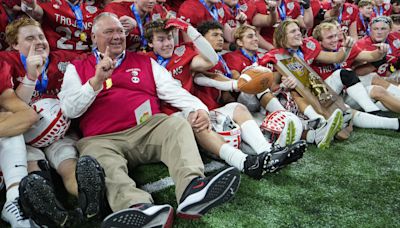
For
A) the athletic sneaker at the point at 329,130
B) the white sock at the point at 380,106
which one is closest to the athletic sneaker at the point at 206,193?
the athletic sneaker at the point at 329,130

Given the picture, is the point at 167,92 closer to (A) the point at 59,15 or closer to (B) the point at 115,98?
(B) the point at 115,98

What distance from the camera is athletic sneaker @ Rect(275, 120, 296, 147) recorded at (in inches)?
120

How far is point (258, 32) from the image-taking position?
5129 millimetres

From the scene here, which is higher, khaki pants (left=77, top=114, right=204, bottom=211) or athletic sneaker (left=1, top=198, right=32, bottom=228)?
khaki pants (left=77, top=114, right=204, bottom=211)

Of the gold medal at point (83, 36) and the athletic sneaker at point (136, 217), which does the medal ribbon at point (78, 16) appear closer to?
the gold medal at point (83, 36)

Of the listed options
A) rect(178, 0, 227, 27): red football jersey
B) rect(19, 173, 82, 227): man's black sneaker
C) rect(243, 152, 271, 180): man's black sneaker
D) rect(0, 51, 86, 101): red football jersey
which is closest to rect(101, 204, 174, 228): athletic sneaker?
rect(19, 173, 82, 227): man's black sneaker

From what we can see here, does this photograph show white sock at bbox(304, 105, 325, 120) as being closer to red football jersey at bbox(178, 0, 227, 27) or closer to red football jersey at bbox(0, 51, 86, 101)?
red football jersey at bbox(178, 0, 227, 27)

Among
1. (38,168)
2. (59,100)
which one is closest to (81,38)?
(59,100)

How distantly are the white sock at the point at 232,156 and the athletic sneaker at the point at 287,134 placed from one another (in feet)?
1.65

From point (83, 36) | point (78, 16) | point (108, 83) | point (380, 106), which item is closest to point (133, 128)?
point (108, 83)

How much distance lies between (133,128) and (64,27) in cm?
128

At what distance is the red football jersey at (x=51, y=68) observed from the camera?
9.18 feet

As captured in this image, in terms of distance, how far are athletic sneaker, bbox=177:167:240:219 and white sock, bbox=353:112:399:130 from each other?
2.09 metres

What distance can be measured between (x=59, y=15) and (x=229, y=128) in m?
1.62
